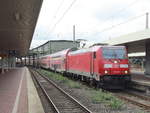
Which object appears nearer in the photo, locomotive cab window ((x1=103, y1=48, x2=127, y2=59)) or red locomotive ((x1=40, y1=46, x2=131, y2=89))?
red locomotive ((x1=40, y1=46, x2=131, y2=89))

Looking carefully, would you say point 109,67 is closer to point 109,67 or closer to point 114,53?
point 109,67

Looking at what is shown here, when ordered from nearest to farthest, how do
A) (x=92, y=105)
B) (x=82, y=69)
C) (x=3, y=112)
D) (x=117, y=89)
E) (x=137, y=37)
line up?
1. (x=3, y=112)
2. (x=92, y=105)
3. (x=117, y=89)
4. (x=82, y=69)
5. (x=137, y=37)

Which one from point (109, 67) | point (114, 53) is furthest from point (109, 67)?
point (114, 53)

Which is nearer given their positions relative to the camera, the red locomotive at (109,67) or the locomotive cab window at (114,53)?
the red locomotive at (109,67)

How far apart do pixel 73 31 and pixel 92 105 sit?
35.4 m

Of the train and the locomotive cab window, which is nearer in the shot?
the train

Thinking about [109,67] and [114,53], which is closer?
[109,67]

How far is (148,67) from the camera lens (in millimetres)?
25906

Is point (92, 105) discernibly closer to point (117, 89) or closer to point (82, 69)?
point (117, 89)

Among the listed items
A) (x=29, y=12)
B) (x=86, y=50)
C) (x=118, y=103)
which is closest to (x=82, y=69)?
(x=86, y=50)

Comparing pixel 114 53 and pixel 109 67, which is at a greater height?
pixel 114 53

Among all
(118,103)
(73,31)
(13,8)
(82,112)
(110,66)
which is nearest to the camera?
(82,112)

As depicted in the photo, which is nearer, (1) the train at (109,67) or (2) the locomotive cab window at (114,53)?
(1) the train at (109,67)

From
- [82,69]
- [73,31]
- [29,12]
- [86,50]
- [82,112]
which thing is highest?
[73,31]
